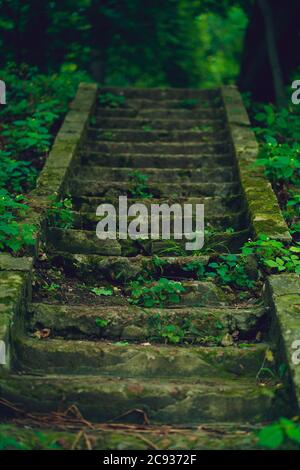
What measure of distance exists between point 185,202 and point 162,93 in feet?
11.5

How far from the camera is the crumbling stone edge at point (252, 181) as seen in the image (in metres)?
4.74

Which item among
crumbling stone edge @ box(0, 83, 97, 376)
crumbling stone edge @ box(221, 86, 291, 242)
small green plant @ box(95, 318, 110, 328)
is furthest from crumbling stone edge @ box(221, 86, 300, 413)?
crumbling stone edge @ box(0, 83, 97, 376)

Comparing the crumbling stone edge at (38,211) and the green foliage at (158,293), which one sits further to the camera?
the green foliage at (158,293)

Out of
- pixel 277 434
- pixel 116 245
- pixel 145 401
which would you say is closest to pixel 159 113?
pixel 116 245

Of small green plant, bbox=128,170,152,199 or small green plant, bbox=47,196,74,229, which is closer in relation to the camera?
small green plant, bbox=47,196,74,229

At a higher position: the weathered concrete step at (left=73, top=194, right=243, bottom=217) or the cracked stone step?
the weathered concrete step at (left=73, top=194, right=243, bottom=217)

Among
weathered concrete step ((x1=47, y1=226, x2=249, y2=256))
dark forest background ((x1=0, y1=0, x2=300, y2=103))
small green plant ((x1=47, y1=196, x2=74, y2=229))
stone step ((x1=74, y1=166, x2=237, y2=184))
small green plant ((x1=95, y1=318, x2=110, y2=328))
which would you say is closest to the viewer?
small green plant ((x1=95, y1=318, x2=110, y2=328))

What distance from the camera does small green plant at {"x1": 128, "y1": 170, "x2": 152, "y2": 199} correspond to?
581 centimetres

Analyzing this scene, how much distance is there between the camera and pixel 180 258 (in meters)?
4.63

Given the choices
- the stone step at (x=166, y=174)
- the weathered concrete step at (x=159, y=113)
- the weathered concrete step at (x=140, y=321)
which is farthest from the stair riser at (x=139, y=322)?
the weathered concrete step at (x=159, y=113)

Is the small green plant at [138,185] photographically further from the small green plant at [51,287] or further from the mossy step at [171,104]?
the mossy step at [171,104]

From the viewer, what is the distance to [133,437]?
3.06 metres

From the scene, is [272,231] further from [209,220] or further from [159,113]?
[159,113]

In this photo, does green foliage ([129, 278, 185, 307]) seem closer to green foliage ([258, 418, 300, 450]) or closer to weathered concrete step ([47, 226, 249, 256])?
weathered concrete step ([47, 226, 249, 256])
